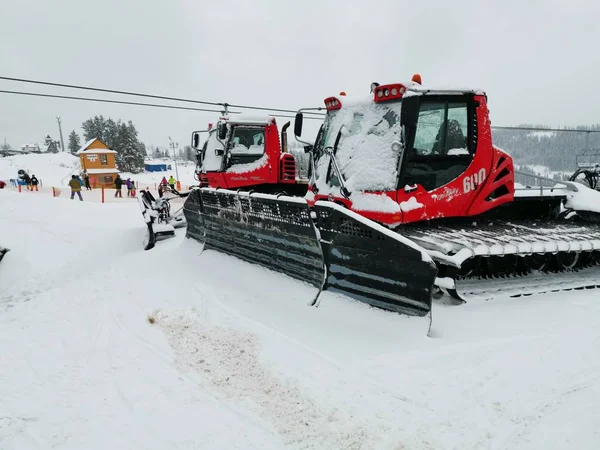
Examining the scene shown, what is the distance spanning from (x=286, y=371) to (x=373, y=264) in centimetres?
157

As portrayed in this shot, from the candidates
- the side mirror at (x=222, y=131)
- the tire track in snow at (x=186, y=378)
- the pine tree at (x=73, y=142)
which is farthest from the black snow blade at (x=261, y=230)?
the pine tree at (x=73, y=142)

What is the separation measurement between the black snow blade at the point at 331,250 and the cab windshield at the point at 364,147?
1034 mm

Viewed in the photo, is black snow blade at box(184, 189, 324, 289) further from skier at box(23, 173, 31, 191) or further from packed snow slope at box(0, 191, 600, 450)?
skier at box(23, 173, 31, 191)

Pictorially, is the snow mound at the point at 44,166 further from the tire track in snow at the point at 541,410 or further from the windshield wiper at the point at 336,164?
the tire track in snow at the point at 541,410

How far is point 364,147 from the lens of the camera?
5520 mm

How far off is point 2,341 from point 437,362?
460 centimetres

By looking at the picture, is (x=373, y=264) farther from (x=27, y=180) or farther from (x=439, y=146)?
(x=27, y=180)

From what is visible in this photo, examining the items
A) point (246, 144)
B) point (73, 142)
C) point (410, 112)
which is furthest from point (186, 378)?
point (73, 142)

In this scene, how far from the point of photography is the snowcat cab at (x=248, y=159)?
11.0 m

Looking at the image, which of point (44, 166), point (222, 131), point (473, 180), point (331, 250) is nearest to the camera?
point (331, 250)

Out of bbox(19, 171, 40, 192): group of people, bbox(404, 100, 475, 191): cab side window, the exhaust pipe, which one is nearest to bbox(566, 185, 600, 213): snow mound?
bbox(404, 100, 475, 191): cab side window

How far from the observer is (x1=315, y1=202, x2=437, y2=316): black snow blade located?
384 centimetres

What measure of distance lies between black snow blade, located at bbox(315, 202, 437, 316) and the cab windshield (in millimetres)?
1042

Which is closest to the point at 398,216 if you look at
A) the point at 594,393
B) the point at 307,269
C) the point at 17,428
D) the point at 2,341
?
the point at 307,269
